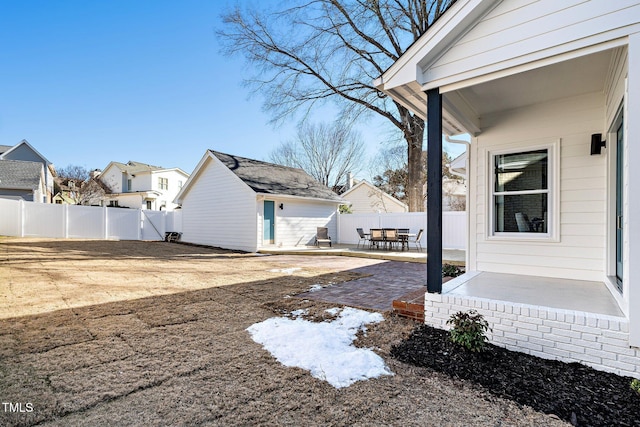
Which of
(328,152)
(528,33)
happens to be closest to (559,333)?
(528,33)

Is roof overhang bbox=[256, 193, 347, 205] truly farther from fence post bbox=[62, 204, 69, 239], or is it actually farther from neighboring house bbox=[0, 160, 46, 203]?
neighboring house bbox=[0, 160, 46, 203]

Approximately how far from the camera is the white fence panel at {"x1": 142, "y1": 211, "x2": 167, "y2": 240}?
17.9 meters

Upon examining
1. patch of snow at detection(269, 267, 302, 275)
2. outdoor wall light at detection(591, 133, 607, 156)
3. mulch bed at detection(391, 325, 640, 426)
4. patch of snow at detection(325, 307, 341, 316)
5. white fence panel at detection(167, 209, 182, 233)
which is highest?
outdoor wall light at detection(591, 133, 607, 156)

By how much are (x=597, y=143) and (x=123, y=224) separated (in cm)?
1947

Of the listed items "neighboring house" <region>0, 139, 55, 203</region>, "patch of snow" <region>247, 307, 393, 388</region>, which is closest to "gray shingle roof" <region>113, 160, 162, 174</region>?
"neighboring house" <region>0, 139, 55, 203</region>

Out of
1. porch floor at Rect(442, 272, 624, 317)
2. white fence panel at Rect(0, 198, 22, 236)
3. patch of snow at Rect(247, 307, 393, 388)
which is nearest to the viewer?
patch of snow at Rect(247, 307, 393, 388)

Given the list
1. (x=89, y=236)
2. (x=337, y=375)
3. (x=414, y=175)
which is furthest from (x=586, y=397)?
(x=89, y=236)

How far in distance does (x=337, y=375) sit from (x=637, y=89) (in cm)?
339

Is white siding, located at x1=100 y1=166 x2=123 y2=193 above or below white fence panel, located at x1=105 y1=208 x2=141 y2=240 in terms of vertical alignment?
above

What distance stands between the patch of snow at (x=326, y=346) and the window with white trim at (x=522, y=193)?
107 inches

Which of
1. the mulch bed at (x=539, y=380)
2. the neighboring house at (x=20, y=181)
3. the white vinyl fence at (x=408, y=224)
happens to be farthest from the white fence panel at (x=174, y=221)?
the mulch bed at (x=539, y=380)

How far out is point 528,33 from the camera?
312cm

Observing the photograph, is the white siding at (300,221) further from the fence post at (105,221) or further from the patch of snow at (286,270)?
the fence post at (105,221)

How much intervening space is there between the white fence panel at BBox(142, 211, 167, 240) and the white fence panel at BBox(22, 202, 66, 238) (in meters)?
3.59
